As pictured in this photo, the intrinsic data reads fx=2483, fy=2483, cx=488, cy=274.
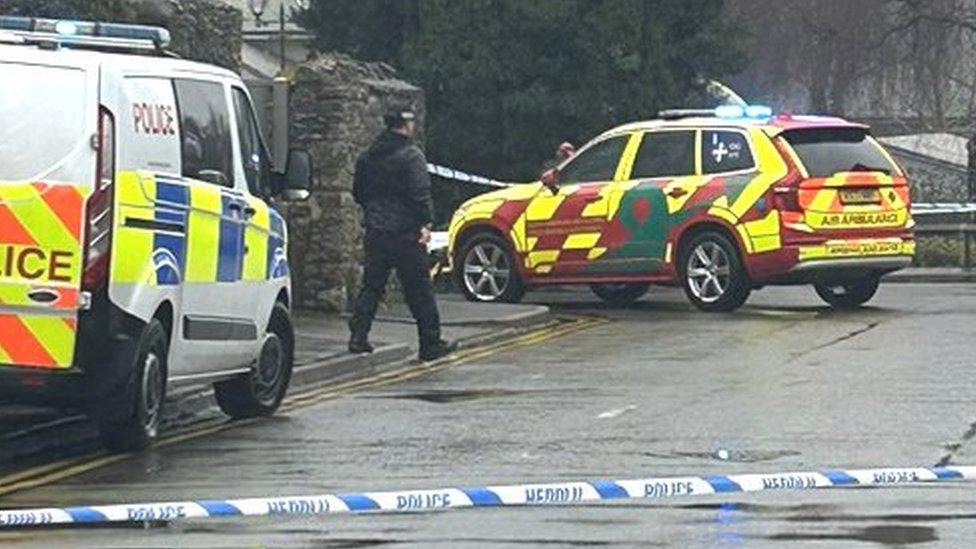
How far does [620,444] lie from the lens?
40.1 ft

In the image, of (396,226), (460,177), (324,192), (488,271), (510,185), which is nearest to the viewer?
(396,226)

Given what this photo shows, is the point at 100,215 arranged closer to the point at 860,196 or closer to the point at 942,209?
the point at 860,196

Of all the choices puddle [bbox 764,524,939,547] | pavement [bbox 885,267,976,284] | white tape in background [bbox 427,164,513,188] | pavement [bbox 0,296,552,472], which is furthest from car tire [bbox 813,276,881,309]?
puddle [bbox 764,524,939,547]

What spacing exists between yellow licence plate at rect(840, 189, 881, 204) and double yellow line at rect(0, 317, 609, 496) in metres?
2.33

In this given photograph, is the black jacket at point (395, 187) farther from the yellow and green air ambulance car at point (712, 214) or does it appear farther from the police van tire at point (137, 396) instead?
the police van tire at point (137, 396)

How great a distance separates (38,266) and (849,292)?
41.0 ft

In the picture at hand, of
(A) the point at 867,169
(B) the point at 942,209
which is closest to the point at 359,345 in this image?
(A) the point at 867,169

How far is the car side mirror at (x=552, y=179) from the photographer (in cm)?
2275

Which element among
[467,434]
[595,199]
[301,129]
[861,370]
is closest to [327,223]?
[301,129]

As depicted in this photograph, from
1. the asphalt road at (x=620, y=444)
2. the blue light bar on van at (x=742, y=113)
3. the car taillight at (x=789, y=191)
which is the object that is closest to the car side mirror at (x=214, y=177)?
the asphalt road at (x=620, y=444)

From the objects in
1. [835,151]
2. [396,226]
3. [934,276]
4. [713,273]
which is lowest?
[934,276]

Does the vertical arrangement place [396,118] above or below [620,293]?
above

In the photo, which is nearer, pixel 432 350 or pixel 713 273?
pixel 432 350

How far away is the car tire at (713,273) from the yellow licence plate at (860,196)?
104 centimetres
